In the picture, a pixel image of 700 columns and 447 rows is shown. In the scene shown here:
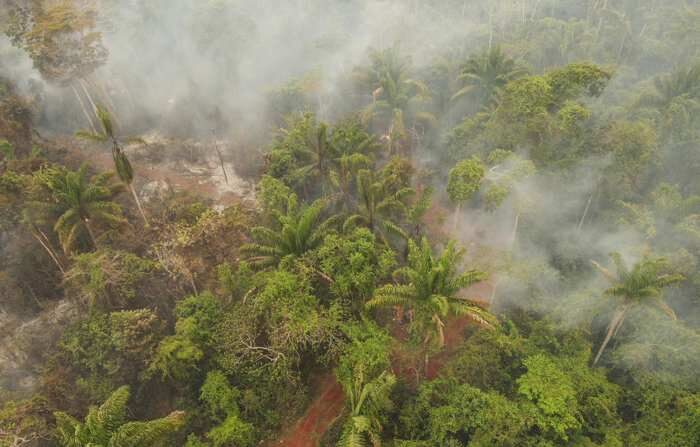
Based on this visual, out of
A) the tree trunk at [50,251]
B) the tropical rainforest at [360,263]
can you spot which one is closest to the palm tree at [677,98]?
the tropical rainforest at [360,263]

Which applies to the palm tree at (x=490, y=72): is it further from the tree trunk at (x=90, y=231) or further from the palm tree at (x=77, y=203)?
the tree trunk at (x=90, y=231)

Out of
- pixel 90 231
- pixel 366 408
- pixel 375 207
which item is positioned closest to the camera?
pixel 366 408

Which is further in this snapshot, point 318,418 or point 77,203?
point 77,203

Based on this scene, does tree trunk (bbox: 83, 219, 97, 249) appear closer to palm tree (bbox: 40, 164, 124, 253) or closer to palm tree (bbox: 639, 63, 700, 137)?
palm tree (bbox: 40, 164, 124, 253)

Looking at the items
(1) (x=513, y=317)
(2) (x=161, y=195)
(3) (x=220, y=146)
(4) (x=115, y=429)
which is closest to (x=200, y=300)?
(4) (x=115, y=429)

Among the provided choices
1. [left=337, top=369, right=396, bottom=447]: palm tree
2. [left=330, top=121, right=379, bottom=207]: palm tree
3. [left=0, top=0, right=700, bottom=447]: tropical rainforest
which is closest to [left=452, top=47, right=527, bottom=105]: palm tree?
[left=0, top=0, right=700, bottom=447]: tropical rainforest

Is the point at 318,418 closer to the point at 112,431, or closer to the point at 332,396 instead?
the point at 332,396

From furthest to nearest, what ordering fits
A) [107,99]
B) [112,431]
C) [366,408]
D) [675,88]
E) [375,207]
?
[107,99], [675,88], [375,207], [366,408], [112,431]

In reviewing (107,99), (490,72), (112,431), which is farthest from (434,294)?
(107,99)
